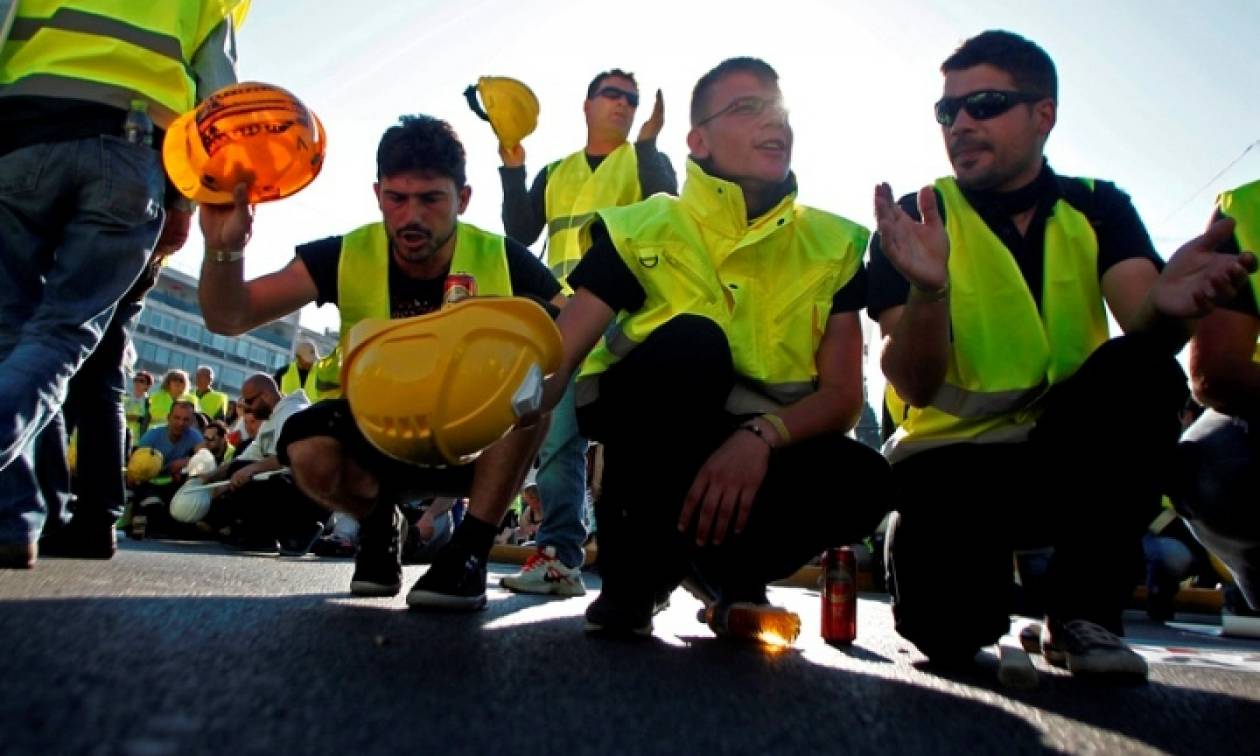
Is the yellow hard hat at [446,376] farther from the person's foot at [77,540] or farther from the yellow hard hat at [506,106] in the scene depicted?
the yellow hard hat at [506,106]

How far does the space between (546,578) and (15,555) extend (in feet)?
5.60

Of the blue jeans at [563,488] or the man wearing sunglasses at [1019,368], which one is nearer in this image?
the man wearing sunglasses at [1019,368]

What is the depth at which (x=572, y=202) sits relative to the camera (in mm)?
4289

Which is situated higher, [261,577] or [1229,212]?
[1229,212]

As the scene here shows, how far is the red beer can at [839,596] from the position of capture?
2555 millimetres

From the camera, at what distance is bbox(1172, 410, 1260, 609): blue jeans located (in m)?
2.28

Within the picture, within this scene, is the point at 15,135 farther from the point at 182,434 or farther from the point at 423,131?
the point at 182,434

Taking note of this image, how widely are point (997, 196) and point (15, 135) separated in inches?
107

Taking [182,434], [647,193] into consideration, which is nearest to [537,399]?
[647,193]

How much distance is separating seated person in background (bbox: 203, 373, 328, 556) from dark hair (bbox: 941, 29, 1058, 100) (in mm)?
3448

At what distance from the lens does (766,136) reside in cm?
240

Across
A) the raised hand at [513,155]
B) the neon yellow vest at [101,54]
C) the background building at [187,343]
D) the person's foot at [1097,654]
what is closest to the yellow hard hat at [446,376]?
the person's foot at [1097,654]

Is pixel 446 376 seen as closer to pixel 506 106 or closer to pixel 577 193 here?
pixel 506 106

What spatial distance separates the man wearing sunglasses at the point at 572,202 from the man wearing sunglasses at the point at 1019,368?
5.25 feet
